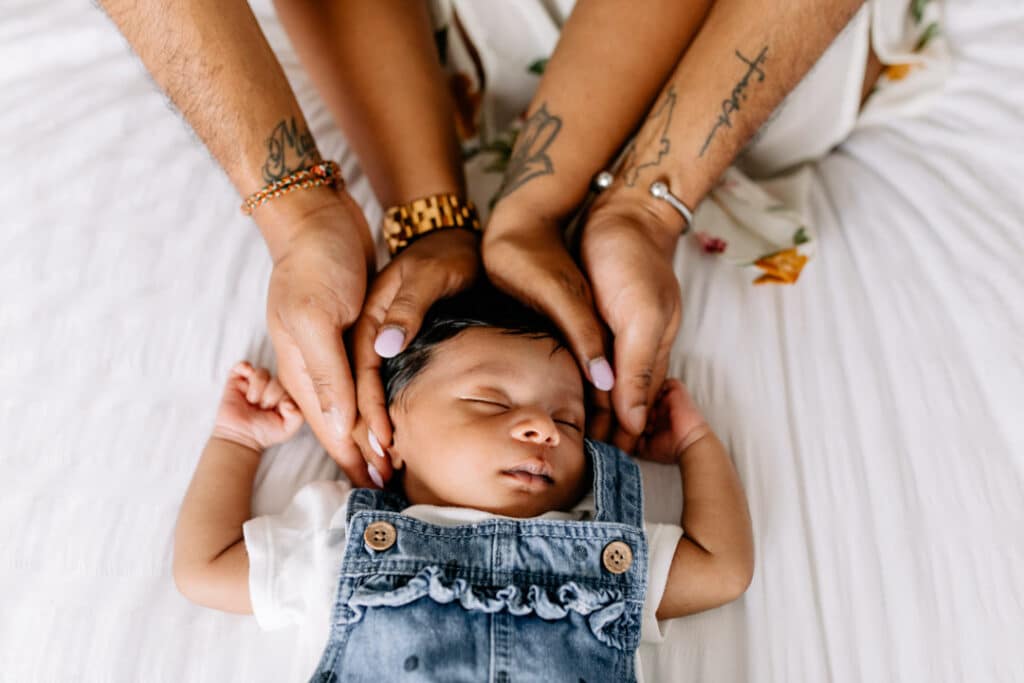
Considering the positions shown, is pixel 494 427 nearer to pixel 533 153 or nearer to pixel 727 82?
pixel 533 153

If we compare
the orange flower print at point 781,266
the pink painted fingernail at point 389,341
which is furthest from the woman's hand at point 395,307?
the orange flower print at point 781,266

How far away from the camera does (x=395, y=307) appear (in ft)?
3.16

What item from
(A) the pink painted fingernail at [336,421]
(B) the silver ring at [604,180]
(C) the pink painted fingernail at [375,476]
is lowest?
(C) the pink painted fingernail at [375,476]

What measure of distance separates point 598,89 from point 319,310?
0.56 metres

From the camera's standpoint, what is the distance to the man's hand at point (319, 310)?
945 millimetres

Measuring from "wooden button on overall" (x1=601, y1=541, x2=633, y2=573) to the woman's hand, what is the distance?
0.30 metres

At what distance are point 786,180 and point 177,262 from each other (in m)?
1.00

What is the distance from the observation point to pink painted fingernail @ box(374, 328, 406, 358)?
3.04ft

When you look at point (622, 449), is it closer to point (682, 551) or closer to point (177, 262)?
point (682, 551)

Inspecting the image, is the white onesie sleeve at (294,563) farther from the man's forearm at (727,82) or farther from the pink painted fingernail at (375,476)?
the man's forearm at (727,82)

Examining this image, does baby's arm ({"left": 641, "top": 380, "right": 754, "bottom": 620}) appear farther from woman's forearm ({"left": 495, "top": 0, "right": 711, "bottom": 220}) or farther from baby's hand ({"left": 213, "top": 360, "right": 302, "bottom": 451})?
baby's hand ({"left": 213, "top": 360, "right": 302, "bottom": 451})

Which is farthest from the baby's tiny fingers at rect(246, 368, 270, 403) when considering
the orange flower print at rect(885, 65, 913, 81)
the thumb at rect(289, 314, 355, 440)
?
the orange flower print at rect(885, 65, 913, 81)

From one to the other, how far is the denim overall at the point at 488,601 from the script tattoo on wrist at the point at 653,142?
0.52 m

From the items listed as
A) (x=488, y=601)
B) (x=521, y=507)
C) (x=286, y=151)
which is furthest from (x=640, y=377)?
(x=286, y=151)
